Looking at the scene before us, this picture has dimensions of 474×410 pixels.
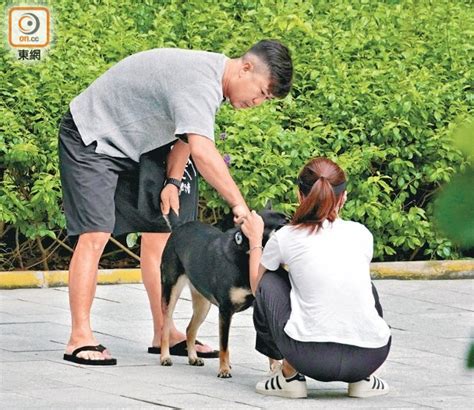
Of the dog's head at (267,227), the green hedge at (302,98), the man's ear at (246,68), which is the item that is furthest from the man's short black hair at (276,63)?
the green hedge at (302,98)

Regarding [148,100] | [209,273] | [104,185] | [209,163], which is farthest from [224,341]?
[148,100]

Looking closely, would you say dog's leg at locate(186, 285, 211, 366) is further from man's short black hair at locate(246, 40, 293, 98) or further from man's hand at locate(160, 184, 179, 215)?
man's short black hair at locate(246, 40, 293, 98)

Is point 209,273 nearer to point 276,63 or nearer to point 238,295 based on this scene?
point 238,295

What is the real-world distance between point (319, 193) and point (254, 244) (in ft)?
1.35

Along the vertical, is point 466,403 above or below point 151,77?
below

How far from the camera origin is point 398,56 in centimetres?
895

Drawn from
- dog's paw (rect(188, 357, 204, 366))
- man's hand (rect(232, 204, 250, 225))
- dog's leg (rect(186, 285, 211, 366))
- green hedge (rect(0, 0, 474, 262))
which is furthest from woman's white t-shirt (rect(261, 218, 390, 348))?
green hedge (rect(0, 0, 474, 262))

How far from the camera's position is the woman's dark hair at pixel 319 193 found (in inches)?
182

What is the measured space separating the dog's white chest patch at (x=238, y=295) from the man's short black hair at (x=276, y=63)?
2.75 feet

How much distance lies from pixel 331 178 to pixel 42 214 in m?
3.63

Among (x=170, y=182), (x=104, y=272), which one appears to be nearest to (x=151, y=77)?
(x=170, y=182)

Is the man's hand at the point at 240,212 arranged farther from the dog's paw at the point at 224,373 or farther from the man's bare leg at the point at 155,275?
the man's bare leg at the point at 155,275

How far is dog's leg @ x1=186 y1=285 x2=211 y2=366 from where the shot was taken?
17.7ft

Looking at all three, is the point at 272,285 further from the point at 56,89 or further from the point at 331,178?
the point at 56,89
